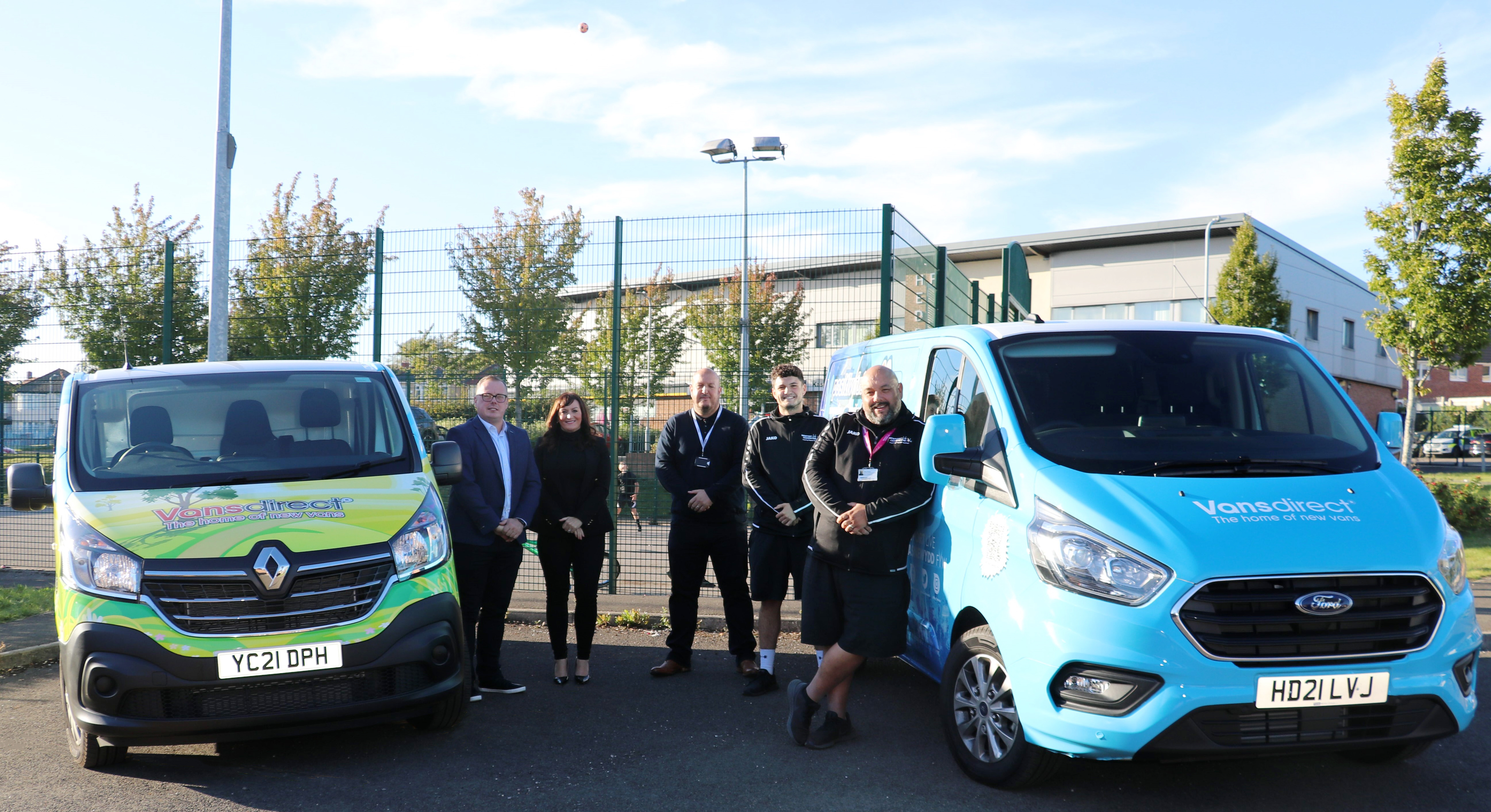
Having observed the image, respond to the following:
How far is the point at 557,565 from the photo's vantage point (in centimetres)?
609

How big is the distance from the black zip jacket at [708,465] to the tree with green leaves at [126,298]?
626 cm

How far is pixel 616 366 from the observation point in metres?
8.66

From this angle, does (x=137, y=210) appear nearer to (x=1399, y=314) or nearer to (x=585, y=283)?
(x=585, y=283)

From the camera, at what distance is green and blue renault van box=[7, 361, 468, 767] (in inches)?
165

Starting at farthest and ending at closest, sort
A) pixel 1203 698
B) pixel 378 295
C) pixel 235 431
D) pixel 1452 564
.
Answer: pixel 378 295
pixel 235 431
pixel 1452 564
pixel 1203 698

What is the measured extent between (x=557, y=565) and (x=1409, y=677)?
4.37 m

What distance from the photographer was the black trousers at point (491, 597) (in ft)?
19.0

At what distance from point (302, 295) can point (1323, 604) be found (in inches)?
349

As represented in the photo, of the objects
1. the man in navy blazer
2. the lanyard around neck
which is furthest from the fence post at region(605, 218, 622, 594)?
the man in navy blazer

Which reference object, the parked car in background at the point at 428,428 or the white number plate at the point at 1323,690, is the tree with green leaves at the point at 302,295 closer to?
the parked car in background at the point at 428,428

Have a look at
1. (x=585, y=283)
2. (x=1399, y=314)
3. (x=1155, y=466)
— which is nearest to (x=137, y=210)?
(x=585, y=283)

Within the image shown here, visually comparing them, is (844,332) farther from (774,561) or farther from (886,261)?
(774,561)

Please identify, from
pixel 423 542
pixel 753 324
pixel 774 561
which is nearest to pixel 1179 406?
pixel 774 561

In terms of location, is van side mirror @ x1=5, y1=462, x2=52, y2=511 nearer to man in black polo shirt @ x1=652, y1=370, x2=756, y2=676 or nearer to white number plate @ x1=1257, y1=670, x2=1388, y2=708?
man in black polo shirt @ x1=652, y1=370, x2=756, y2=676
